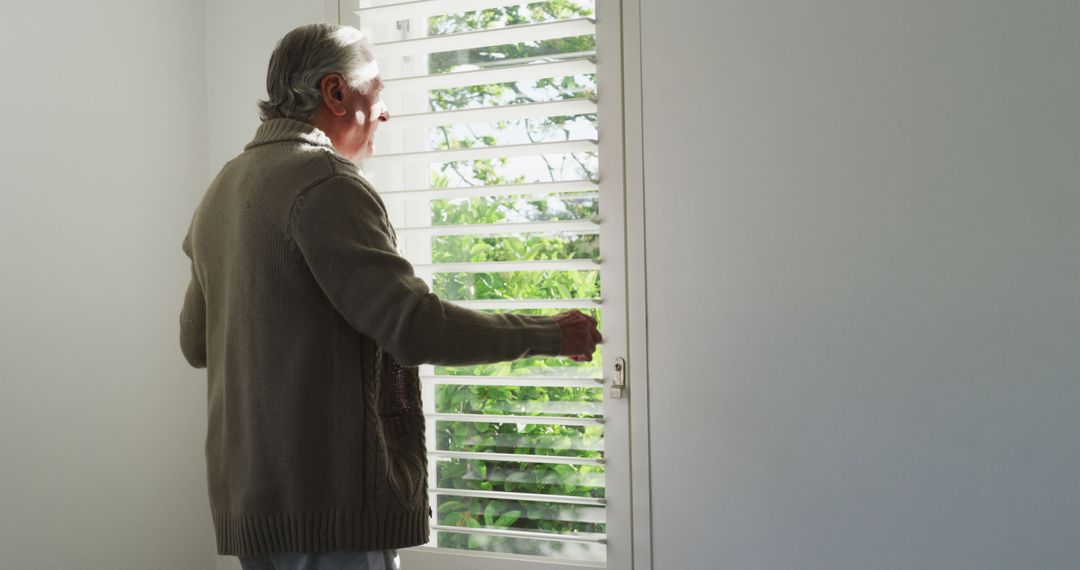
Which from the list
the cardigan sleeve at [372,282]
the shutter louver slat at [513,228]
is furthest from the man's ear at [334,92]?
the shutter louver slat at [513,228]

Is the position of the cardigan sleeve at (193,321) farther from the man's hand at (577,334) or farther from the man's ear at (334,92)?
the man's hand at (577,334)

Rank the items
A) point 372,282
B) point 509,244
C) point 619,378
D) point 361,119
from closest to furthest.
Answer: point 372,282, point 361,119, point 619,378, point 509,244

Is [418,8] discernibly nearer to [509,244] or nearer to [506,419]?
[509,244]

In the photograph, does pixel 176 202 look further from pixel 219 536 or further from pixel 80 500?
pixel 219 536

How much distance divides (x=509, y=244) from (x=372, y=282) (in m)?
0.69

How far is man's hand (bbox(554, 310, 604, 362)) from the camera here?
1.48 meters

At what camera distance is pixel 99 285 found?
1987 millimetres

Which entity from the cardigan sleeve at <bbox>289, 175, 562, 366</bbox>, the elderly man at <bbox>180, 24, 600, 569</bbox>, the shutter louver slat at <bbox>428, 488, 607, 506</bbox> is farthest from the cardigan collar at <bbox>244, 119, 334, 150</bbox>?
the shutter louver slat at <bbox>428, 488, 607, 506</bbox>

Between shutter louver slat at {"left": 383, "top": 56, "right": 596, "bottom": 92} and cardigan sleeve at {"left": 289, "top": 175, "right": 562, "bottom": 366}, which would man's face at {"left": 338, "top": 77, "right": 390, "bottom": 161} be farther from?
shutter louver slat at {"left": 383, "top": 56, "right": 596, "bottom": 92}

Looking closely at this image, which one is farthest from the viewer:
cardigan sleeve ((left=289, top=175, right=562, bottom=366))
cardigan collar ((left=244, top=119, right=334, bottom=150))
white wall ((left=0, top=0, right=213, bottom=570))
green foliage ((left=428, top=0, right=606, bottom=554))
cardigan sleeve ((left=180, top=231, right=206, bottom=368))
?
green foliage ((left=428, top=0, right=606, bottom=554))

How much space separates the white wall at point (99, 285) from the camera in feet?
5.93

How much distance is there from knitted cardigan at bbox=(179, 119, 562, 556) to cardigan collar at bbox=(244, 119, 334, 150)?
0.04 ft

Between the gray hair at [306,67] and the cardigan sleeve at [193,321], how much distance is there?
0.32m

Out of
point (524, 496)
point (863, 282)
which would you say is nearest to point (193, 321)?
point (524, 496)
